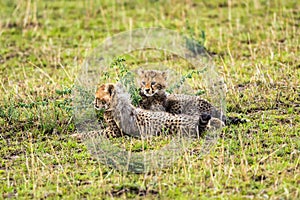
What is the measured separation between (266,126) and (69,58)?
3611 millimetres

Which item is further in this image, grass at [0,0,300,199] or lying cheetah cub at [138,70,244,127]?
lying cheetah cub at [138,70,244,127]

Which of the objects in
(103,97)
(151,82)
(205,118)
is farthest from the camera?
(151,82)

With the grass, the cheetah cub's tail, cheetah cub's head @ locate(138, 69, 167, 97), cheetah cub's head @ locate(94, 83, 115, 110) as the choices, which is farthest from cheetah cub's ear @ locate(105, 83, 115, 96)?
the cheetah cub's tail

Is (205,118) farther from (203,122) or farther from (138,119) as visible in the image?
(138,119)

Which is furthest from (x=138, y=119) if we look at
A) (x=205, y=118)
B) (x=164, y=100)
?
(x=205, y=118)

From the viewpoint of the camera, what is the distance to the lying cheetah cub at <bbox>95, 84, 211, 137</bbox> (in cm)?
634

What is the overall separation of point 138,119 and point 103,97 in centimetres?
39

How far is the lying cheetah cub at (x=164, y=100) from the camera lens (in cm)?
683

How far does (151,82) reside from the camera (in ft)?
22.7

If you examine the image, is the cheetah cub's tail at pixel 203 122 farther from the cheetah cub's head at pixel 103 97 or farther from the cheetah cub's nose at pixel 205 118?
the cheetah cub's head at pixel 103 97

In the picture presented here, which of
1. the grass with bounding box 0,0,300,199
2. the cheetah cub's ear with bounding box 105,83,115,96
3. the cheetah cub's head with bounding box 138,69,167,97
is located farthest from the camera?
the cheetah cub's head with bounding box 138,69,167,97

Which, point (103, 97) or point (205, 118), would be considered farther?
point (103, 97)

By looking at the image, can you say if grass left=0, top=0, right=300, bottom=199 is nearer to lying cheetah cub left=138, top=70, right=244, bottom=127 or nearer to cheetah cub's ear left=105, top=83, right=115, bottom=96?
lying cheetah cub left=138, top=70, right=244, bottom=127

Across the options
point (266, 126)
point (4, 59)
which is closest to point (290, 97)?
point (266, 126)
